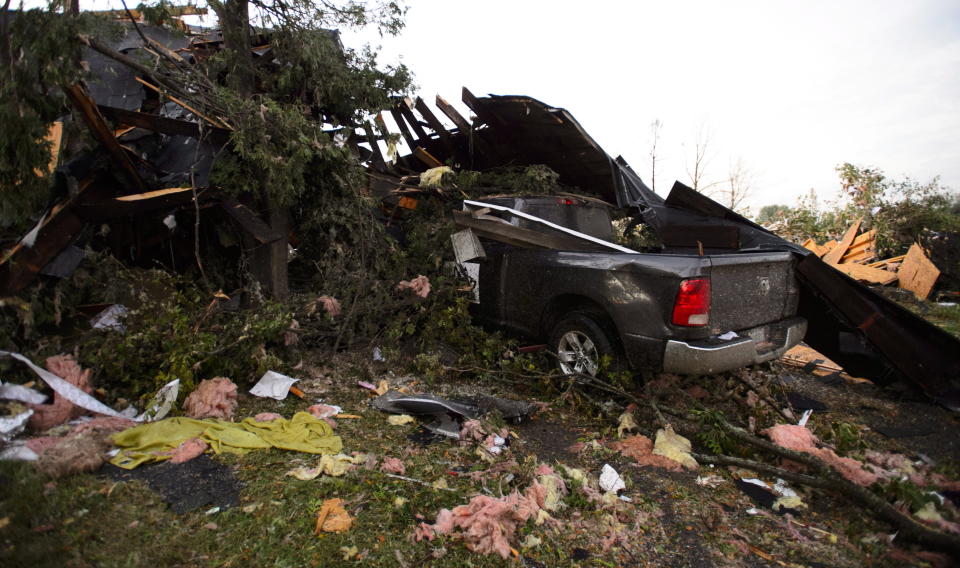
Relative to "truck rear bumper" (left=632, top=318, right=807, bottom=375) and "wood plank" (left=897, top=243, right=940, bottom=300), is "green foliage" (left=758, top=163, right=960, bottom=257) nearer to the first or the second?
"wood plank" (left=897, top=243, right=940, bottom=300)

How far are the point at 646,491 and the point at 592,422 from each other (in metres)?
0.98

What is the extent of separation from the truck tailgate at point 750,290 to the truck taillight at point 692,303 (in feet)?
0.28

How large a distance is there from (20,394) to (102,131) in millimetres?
2324

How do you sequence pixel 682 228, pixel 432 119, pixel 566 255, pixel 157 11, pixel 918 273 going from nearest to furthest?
pixel 566 255
pixel 157 11
pixel 682 228
pixel 432 119
pixel 918 273

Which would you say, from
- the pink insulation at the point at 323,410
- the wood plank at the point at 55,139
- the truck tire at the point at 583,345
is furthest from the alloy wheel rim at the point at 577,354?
the wood plank at the point at 55,139

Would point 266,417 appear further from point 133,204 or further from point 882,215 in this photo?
point 882,215

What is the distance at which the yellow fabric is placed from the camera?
3008mm

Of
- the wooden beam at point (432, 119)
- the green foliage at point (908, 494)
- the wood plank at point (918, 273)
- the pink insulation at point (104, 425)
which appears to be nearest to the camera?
the green foliage at point (908, 494)

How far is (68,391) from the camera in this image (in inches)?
134

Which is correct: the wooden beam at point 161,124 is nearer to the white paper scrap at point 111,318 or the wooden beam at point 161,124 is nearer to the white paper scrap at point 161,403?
the white paper scrap at point 111,318

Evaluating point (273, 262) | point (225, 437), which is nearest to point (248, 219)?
point (273, 262)

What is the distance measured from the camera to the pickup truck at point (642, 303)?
3.65 m

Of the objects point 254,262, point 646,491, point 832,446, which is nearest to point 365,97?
point 254,262

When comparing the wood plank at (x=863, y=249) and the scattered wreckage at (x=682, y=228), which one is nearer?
the scattered wreckage at (x=682, y=228)
